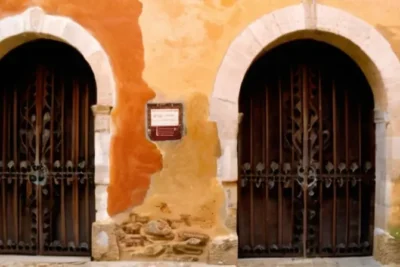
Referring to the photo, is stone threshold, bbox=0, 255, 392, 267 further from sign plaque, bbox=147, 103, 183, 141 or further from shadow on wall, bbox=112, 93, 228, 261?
sign plaque, bbox=147, 103, 183, 141

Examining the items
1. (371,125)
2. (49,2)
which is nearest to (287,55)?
(371,125)

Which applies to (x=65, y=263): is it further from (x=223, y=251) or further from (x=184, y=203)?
(x=223, y=251)

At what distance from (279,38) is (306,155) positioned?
116cm

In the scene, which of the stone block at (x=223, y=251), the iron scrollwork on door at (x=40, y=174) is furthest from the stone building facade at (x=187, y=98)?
the iron scrollwork on door at (x=40, y=174)

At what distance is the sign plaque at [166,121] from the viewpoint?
14.6ft

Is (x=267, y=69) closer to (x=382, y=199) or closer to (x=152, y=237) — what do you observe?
(x=382, y=199)

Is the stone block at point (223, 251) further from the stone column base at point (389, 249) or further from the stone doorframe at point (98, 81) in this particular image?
the stone column base at point (389, 249)

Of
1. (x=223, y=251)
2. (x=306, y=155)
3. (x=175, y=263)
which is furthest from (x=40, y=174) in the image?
(x=306, y=155)

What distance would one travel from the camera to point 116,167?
4.46 m

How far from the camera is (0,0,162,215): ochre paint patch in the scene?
14.6 feet

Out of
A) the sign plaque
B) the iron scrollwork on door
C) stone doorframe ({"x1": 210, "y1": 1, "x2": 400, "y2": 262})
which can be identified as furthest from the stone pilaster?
stone doorframe ({"x1": 210, "y1": 1, "x2": 400, "y2": 262})

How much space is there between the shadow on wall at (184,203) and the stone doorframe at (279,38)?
102 mm

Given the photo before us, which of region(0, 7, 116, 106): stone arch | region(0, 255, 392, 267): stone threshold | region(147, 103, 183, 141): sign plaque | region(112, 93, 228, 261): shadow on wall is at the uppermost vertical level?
region(0, 7, 116, 106): stone arch

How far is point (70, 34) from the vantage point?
177 inches
